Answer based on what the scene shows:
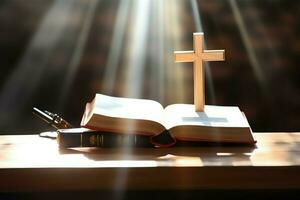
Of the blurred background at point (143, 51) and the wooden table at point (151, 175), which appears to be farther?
the blurred background at point (143, 51)

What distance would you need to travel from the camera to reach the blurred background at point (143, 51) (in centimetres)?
212

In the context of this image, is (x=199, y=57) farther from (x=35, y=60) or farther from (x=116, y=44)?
(x=35, y=60)

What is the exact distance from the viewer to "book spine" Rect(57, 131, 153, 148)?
4.80 feet

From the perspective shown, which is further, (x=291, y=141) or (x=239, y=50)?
(x=239, y=50)

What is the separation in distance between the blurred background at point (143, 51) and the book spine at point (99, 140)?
68 cm

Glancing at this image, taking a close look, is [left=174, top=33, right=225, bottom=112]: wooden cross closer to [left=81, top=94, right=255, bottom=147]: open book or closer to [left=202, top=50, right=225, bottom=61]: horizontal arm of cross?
[left=202, top=50, right=225, bottom=61]: horizontal arm of cross

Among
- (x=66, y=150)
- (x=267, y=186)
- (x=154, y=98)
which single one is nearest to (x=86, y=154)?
(x=66, y=150)

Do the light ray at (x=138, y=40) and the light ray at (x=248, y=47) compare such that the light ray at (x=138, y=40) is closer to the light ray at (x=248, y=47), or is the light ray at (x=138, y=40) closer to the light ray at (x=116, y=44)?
the light ray at (x=116, y=44)

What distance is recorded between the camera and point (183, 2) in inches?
83.4

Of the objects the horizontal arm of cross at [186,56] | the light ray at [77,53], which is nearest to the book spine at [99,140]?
the horizontal arm of cross at [186,56]

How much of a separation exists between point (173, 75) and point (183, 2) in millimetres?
287

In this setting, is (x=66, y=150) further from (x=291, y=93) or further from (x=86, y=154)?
(x=291, y=93)

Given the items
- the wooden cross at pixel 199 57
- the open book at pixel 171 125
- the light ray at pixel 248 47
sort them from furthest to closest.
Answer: the light ray at pixel 248 47
the wooden cross at pixel 199 57
the open book at pixel 171 125

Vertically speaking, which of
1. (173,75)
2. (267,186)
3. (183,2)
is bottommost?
(267,186)
